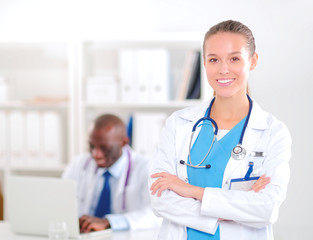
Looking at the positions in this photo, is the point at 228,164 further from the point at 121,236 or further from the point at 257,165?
the point at 121,236

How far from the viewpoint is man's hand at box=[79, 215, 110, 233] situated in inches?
80.2

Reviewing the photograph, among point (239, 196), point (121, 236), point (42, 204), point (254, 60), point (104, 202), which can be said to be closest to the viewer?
point (239, 196)

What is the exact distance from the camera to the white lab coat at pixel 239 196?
4.19 ft

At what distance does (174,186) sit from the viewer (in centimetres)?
137

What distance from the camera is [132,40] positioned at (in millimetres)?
3273

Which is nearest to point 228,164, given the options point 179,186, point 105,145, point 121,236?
point 179,186

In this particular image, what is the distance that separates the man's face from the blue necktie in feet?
0.32

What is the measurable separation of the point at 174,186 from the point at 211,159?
13 cm

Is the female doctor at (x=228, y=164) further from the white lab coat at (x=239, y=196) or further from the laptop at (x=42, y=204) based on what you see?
the laptop at (x=42, y=204)

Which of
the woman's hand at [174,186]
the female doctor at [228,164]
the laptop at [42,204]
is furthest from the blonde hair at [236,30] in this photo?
the laptop at [42,204]

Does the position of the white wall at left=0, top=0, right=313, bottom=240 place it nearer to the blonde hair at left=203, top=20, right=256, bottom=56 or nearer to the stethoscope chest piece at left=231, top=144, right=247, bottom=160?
the blonde hair at left=203, top=20, right=256, bottom=56

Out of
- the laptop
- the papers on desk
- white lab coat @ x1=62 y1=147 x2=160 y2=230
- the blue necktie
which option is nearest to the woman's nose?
the laptop

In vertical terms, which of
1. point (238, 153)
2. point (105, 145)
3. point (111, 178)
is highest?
point (238, 153)

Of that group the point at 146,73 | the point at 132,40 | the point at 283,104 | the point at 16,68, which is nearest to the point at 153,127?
the point at 146,73
